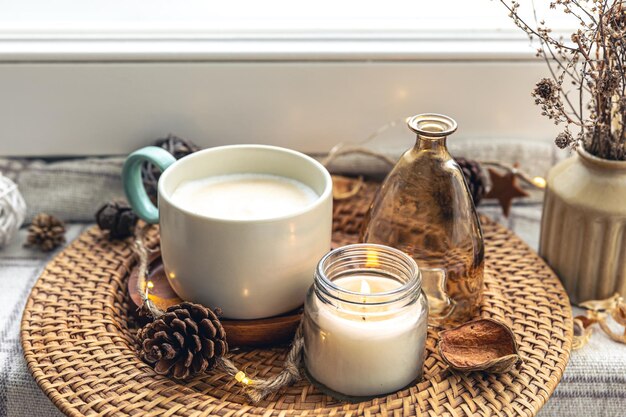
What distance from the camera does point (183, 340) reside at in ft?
1.95

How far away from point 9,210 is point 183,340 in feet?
1.08

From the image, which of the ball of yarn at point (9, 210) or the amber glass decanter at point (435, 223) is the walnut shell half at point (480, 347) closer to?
the amber glass decanter at point (435, 223)

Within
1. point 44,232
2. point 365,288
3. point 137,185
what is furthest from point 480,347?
point 44,232

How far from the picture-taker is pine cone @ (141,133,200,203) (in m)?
0.82

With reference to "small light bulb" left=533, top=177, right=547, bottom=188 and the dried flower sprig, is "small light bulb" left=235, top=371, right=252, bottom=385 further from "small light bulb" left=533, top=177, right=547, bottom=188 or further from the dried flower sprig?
"small light bulb" left=533, top=177, right=547, bottom=188

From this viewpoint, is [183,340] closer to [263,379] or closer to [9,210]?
[263,379]

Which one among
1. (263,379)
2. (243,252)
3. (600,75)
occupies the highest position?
(600,75)

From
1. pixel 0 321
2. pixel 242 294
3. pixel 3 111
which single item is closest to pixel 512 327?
pixel 242 294

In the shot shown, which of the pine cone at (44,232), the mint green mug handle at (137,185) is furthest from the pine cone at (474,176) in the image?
the pine cone at (44,232)

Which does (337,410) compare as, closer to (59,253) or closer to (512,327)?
(512,327)

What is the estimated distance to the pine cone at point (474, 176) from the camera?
815 mm

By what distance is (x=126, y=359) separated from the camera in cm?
62

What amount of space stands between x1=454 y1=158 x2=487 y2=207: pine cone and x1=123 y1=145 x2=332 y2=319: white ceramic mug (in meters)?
0.21

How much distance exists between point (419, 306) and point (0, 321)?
1.30 ft
